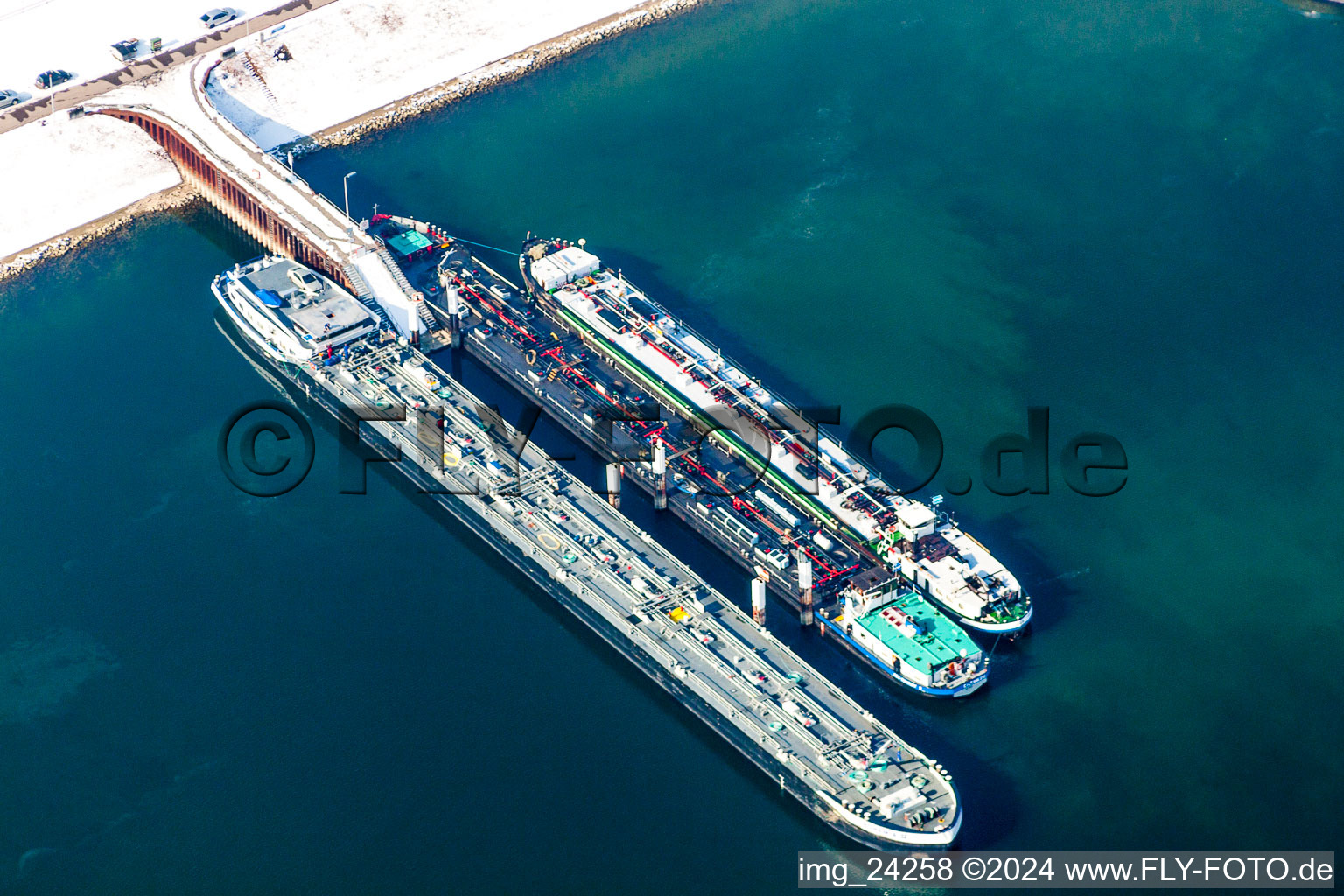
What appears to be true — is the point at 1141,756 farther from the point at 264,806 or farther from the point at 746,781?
the point at 264,806

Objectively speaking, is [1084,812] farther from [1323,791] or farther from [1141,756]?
[1323,791]

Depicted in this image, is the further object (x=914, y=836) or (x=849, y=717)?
(x=849, y=717)

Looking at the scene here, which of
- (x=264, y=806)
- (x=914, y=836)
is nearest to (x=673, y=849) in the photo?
(x=914, y=836)

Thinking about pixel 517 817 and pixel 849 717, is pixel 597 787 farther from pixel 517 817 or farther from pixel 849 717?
pixel 849 717

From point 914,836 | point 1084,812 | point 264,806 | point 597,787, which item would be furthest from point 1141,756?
point 264,806

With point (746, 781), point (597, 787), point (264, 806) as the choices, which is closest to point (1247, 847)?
point (746, 781)

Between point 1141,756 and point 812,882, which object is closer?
point 812,882
